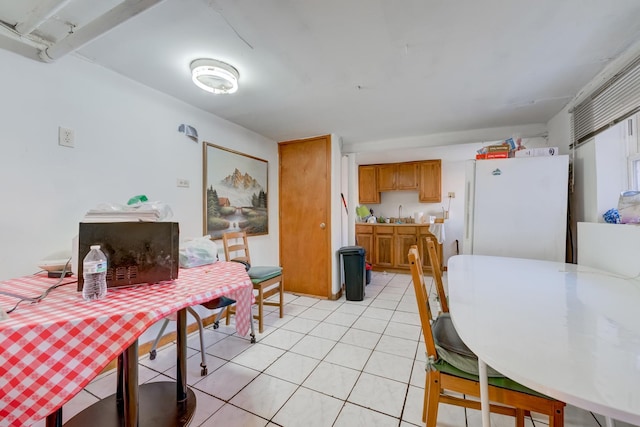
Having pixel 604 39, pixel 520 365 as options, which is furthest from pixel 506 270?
pixel 604 39

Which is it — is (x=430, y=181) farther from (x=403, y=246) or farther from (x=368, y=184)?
(x=403, y=246)

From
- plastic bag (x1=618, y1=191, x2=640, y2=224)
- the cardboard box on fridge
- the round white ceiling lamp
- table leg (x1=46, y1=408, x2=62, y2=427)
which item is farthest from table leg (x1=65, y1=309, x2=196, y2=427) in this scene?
the cardboard box on fridge

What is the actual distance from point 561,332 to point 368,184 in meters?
4.74

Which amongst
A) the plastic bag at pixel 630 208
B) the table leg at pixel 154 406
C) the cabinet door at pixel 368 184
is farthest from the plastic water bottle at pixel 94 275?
the cabinet door at pixel 368 184

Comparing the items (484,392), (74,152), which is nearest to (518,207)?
(484,392)

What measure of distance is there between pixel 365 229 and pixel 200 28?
4.19m

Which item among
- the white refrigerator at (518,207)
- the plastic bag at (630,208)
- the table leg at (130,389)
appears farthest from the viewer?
the white refrigerator at (518,207)

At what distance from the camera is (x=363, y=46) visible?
5.10 feet

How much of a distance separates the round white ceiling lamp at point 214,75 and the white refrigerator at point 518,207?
7.36 feet

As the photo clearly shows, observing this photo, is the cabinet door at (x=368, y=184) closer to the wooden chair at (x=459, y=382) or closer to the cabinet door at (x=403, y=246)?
the cabinet door at (x=403, y=246)

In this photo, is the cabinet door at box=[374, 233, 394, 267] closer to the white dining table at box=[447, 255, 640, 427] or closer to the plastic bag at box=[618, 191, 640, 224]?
the plastic bag at box=[618, 191, 640, 224]

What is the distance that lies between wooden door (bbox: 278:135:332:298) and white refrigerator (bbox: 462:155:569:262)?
65.0 inches

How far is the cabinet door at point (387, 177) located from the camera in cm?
518

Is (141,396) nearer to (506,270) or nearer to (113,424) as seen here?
(113,424)
